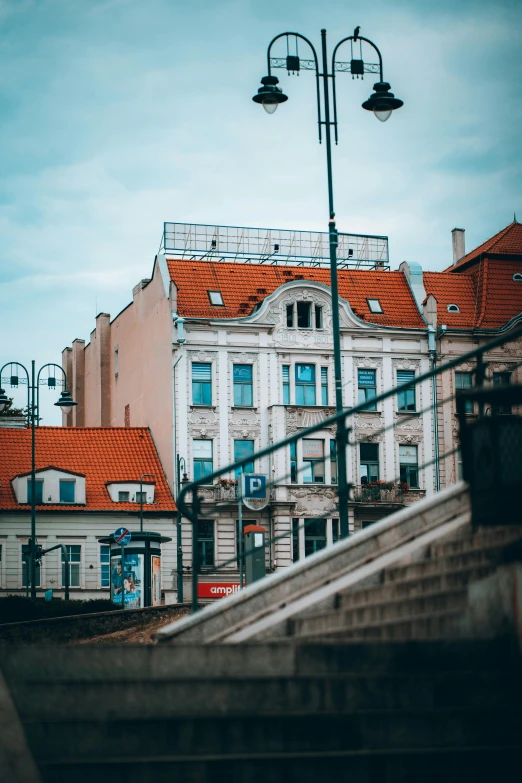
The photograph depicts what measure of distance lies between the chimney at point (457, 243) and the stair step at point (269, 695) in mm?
62450

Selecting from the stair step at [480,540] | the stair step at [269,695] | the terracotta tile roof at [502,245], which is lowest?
the stair step at [269,695]

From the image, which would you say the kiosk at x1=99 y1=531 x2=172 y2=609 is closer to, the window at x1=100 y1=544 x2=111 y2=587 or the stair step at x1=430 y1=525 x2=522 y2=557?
the window at x1=100 y1=544 x2=111 y2=587

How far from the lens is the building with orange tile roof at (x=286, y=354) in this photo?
57156 millimetres

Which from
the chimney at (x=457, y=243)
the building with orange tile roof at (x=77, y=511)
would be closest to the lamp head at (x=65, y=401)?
the building with orange tile roof at (x=77, y=511)

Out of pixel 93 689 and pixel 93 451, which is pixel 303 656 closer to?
pixel 93 689

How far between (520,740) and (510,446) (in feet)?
8.09

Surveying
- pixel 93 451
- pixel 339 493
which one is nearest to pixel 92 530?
pixel 93 451

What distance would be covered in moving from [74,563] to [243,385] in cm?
1068

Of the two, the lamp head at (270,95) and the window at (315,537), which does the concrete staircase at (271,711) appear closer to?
the lamp head at (270,95)

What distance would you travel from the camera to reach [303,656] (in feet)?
30.5

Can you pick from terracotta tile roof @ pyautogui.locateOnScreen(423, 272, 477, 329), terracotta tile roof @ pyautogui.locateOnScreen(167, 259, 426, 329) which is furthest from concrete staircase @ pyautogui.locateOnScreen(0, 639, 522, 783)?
terracotta tile roof @ pyautogui.locateOnScreen(423, 272, 477, 329)

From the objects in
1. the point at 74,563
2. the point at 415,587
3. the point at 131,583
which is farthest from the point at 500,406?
the point at 74,563

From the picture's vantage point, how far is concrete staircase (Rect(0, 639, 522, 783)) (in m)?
8.59

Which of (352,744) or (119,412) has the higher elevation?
(119,412)
